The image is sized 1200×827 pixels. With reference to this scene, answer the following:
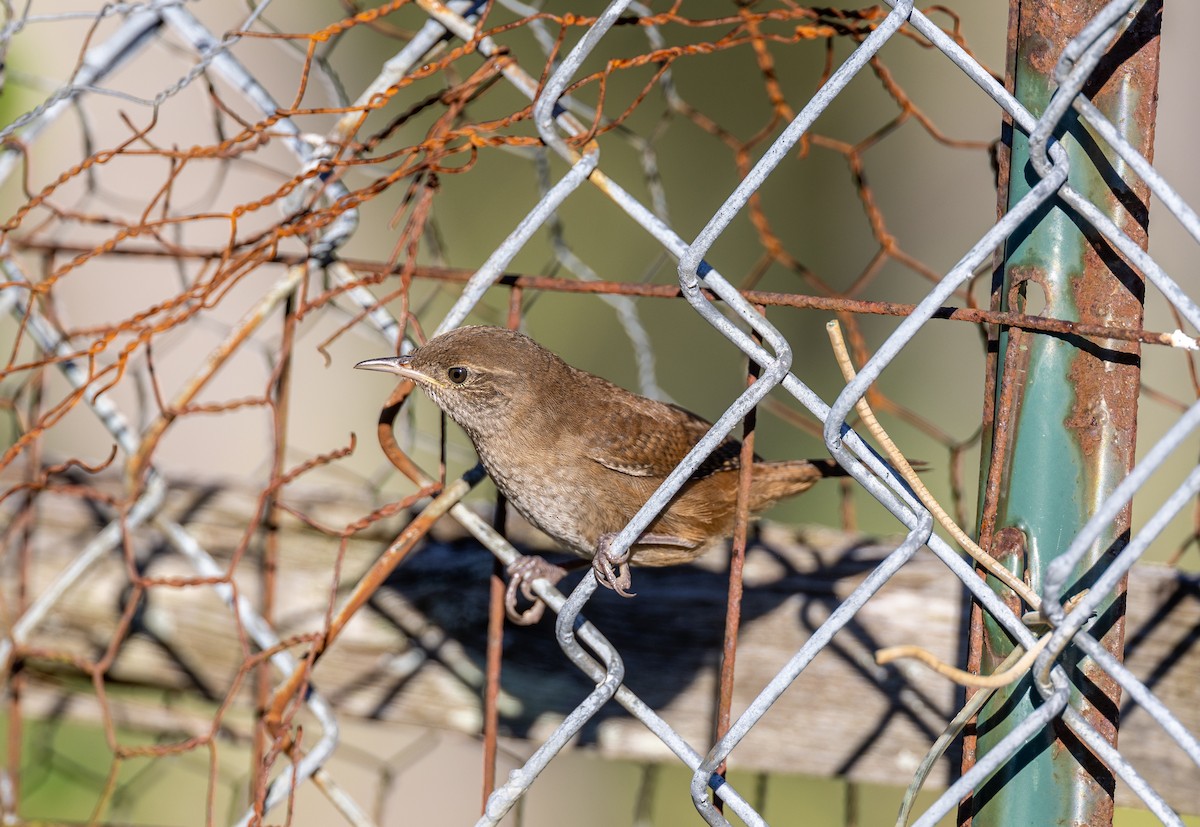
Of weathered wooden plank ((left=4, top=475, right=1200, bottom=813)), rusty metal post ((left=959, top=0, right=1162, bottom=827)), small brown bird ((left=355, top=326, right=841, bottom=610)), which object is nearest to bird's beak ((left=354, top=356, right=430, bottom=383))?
small brown bird ((left=355, top=326, right=841, bottom=610))

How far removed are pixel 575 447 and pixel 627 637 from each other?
0.36 m

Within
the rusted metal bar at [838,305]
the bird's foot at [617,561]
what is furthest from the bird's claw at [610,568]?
the rusted metal bar at [838,305]

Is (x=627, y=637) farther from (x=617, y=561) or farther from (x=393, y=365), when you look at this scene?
(x=393, y=365)

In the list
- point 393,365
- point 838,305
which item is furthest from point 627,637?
point 838,305

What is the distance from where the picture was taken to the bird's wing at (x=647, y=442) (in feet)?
6.39

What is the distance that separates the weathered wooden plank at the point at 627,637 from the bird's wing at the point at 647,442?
19cm

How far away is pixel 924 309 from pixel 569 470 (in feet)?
3.15

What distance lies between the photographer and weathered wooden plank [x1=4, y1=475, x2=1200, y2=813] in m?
1.70

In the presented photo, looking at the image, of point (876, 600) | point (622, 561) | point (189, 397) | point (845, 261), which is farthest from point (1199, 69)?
point (189, 397)

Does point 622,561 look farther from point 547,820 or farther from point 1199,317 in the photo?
point 547,820

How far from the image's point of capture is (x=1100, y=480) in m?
1.10

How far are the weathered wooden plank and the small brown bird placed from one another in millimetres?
112

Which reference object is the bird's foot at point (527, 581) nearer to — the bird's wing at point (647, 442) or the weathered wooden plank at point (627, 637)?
the weathered wooden plank at point (627, 637)

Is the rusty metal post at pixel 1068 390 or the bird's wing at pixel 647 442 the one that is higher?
the bird's wing at pixel 647 442
